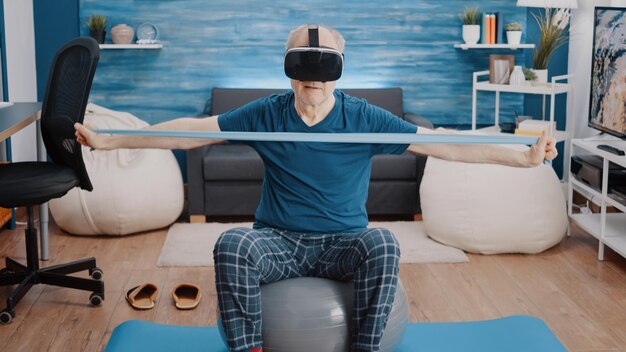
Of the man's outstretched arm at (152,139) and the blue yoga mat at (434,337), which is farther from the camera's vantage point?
the blue yoga mat at (434,337)

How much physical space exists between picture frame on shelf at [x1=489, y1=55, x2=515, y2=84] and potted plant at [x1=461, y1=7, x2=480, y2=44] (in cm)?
22

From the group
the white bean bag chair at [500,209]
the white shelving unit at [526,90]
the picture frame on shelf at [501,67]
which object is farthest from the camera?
the picture frame on shelf at [501,67]

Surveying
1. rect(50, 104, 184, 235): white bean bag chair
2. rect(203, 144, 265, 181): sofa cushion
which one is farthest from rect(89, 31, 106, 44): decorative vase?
rect(203, 144, 265, 181): sofa cushion

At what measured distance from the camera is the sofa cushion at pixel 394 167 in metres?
5.08

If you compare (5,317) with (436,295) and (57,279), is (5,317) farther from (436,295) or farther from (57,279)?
(436,295)

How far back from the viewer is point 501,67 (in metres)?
5.40

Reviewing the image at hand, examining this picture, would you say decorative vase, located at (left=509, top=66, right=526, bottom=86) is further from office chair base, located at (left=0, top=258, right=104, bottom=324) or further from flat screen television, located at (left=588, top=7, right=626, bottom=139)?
office chair base, located at (left=0, top=258, right=104, bottom=324)

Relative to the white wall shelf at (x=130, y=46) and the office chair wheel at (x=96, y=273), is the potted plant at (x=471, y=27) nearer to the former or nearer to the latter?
the white wall shelf at (x=130, y=46)

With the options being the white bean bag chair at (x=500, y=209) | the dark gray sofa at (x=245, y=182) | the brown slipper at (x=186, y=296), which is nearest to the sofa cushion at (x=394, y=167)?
the dark gray sofa at (x=245, y=182)

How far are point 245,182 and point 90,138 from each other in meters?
2.38

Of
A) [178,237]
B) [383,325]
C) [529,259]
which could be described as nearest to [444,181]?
[529,259]

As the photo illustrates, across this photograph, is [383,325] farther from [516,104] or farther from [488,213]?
[516,104]

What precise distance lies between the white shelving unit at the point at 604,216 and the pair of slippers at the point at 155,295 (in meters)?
1.89

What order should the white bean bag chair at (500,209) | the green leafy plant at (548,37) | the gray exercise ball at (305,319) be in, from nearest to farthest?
the gray exercise ball at (305,319) < the white bean bag chair at (500,209) < the green leafy plant at (548,37)
